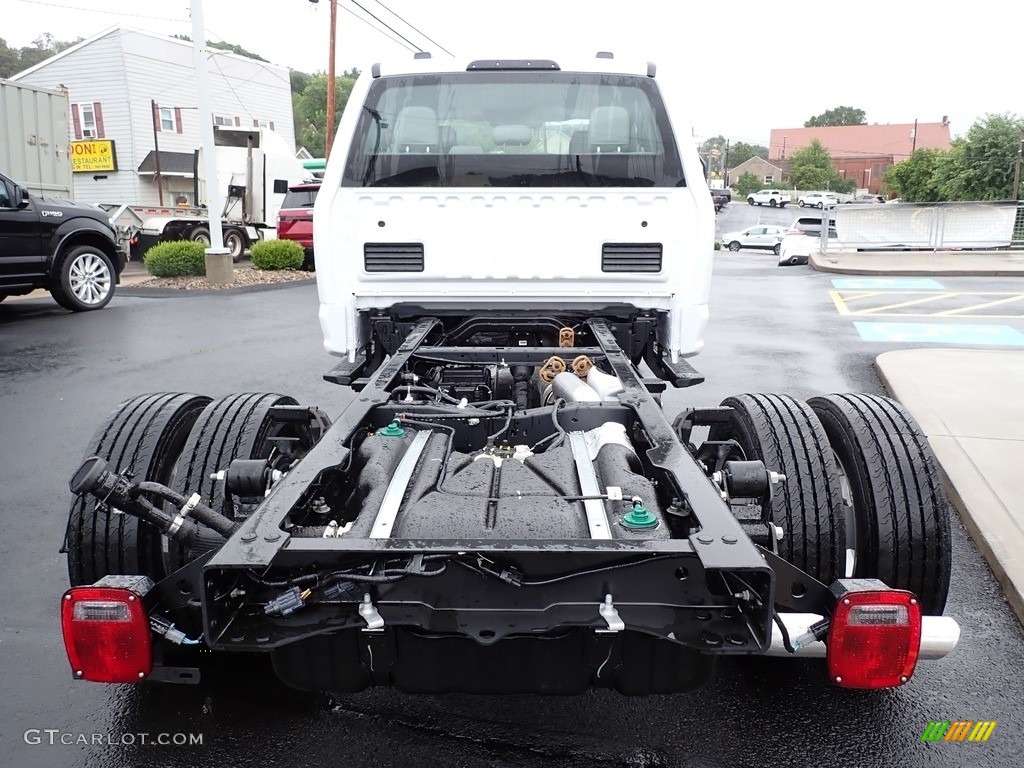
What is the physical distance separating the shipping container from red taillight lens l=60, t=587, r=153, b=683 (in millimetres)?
14422

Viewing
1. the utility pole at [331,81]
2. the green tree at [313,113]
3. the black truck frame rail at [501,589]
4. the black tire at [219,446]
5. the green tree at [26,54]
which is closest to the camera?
the black truck frame rail at [501,589]

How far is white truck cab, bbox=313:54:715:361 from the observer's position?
4.44 metres

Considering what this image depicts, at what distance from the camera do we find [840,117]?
13275 cm

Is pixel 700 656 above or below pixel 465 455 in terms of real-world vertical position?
below

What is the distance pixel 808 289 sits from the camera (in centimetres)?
1483

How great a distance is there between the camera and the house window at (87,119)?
102 feet

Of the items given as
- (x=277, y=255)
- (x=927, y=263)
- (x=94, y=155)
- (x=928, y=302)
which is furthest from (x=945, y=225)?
(x=94, y=155)

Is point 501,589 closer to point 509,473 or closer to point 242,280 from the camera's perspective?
point 509,473

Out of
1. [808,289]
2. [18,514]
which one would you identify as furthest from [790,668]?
[808,289]

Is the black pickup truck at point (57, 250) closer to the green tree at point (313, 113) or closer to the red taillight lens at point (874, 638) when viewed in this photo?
the red taillight lens at point (874, 638)

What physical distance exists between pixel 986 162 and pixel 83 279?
3769 cm

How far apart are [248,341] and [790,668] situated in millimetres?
8192

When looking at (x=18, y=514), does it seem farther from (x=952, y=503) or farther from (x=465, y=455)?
(x=952, y=503)

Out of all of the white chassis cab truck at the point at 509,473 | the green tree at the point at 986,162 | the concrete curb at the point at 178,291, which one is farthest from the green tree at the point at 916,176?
the white chassis cab truck at the point at 509,473
